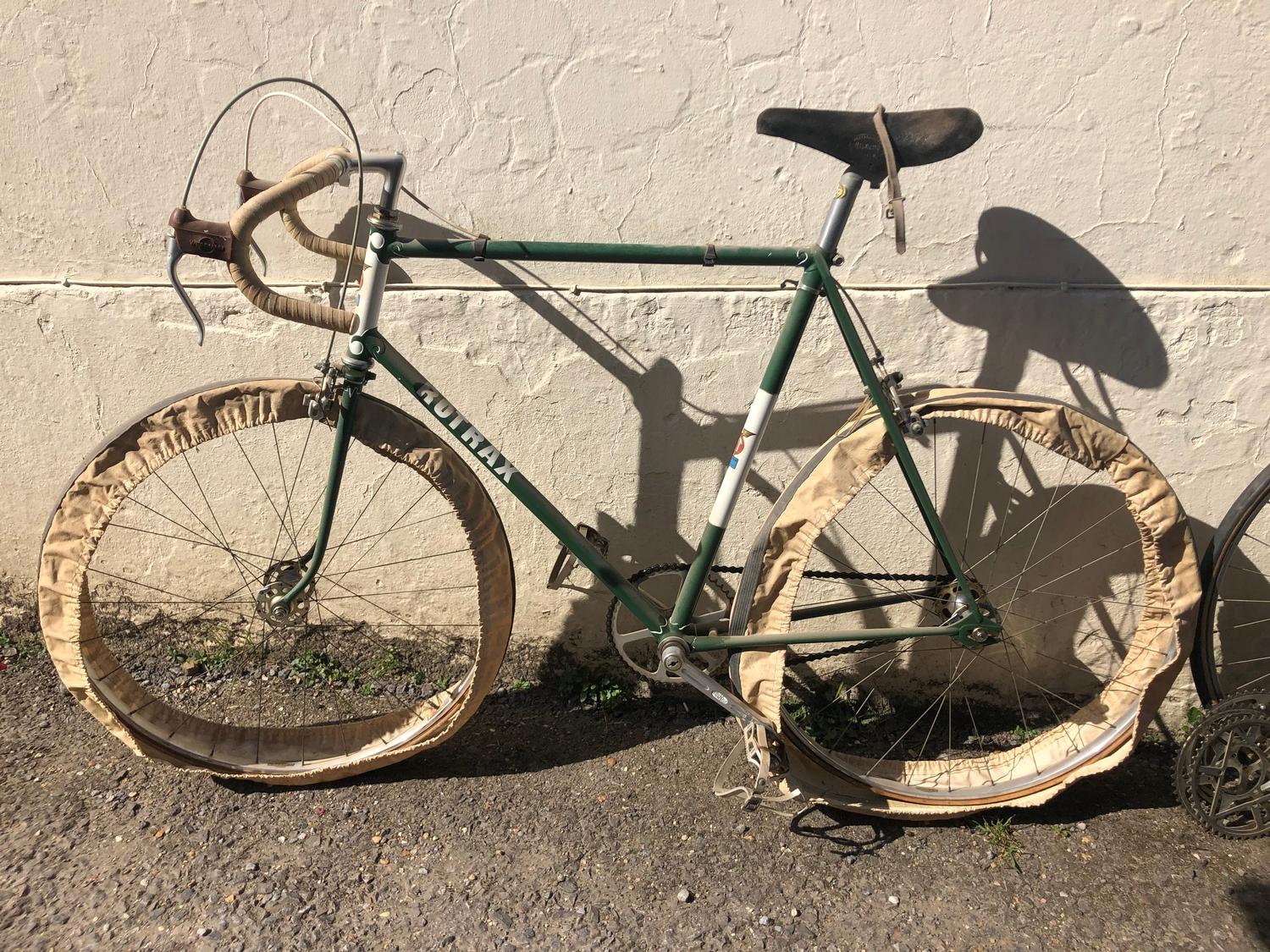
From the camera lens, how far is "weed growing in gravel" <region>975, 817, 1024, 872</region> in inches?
95.2

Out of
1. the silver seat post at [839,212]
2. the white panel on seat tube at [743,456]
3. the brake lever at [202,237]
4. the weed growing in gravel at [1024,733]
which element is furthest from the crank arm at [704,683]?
the brake lever at [202,237]

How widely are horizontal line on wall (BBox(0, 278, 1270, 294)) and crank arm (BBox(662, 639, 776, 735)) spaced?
982mm

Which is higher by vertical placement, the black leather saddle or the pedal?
the black leather saddle

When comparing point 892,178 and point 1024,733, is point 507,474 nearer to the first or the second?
point 892,178

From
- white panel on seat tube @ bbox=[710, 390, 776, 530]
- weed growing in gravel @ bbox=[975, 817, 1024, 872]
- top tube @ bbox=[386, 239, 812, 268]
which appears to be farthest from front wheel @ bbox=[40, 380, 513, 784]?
weed growing in gravel @ bbox=[975, 817, 1024, 872]

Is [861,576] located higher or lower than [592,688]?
higher

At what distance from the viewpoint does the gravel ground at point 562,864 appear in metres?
2.18

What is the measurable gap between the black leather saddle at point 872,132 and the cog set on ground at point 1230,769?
1636 millimetres

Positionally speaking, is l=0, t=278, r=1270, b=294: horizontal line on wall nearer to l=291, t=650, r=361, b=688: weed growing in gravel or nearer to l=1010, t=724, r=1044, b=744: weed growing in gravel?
l=291, t=650, r=361, b=688: weed growing in gravel

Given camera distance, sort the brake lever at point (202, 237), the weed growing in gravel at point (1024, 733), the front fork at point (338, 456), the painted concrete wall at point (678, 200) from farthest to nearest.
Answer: the weed growing in gravel at point (1024, 733) < the painted concrete wall at point (678, 200) < the front fork at point (338, 456) < the brake lever at point (202, 237)

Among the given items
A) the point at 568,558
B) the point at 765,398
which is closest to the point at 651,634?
the point at 568,558

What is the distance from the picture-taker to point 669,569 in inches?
100

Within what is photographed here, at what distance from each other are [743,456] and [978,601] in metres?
0.76

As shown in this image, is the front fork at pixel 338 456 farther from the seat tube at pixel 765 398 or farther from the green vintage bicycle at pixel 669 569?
the seat tube at pixel 765 398
